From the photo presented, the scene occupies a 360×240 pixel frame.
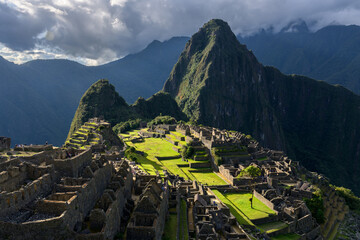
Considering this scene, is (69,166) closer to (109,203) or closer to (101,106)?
(109,203)

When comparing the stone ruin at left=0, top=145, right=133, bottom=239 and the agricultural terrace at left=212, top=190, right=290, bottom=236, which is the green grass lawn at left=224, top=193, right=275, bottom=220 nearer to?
the agricultural terrace at left=212, top=190, right=290, bottom=236

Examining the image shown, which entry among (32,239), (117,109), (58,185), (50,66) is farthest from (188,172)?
(50,66)

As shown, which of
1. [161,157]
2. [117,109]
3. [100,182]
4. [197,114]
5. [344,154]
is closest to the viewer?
[100,182]

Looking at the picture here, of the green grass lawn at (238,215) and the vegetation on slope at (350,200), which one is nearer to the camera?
the green grass lawn at (238,215)

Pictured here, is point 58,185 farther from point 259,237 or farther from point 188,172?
point 188,172

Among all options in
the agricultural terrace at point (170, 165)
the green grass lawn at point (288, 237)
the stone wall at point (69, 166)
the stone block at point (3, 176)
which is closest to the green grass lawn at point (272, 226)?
the green grass lawn at point (288, 237)

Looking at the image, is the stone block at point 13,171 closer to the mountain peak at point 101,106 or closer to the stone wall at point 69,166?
the stone wall at point 69,166
